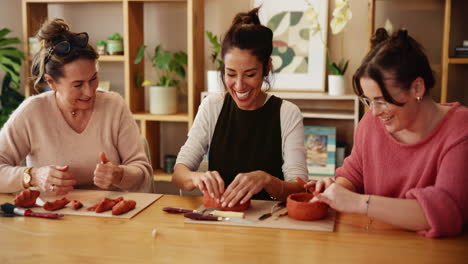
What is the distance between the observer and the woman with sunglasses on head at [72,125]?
1.96 metres

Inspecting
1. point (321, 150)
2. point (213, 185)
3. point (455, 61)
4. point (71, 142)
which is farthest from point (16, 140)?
point (455, 61)

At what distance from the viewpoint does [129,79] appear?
3.44 metres

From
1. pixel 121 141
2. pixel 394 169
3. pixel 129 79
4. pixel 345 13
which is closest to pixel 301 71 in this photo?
pixel 345 13

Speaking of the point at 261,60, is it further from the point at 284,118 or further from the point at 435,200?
the point at 435,200

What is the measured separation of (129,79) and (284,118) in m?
1.70

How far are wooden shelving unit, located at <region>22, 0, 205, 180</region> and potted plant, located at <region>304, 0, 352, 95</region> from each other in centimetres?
74

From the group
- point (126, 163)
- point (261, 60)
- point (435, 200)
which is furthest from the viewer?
point (126, 163)

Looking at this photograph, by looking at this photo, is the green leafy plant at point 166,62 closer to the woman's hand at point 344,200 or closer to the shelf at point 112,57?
the shelf at point 112,57

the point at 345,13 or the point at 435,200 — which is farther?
the point at 345,13

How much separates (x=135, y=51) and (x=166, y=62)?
0.29m

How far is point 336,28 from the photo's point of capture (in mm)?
3053

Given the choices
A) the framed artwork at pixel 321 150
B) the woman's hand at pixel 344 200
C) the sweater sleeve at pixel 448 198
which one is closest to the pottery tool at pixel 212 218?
the woman's hand at pixel 344 200

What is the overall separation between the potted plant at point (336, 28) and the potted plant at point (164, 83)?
2.94 feet

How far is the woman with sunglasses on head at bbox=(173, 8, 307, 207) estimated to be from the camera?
189cm
